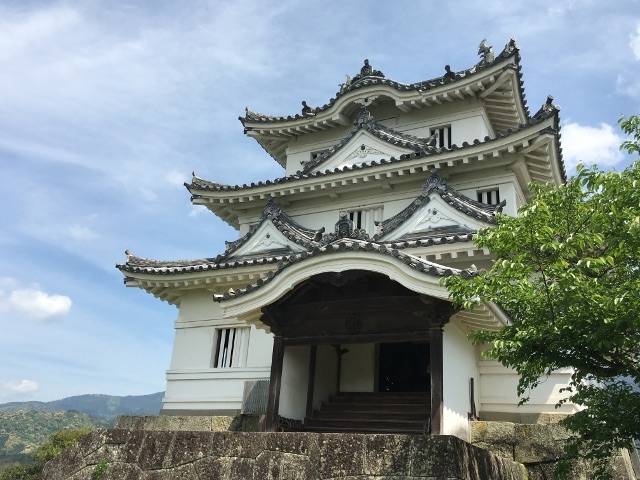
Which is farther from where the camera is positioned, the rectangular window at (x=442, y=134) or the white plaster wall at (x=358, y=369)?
the rectangular window at (x=442, y=134)

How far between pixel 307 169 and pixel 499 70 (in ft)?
21.3

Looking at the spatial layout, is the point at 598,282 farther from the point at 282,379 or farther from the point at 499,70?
the point at 499,70

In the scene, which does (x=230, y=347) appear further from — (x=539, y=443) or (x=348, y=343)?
(x=539, y=443)

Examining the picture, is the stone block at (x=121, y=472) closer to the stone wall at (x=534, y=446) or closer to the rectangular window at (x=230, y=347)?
the stone wall at (x=534, y=446)

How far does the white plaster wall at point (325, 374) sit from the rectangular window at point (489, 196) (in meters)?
5.94

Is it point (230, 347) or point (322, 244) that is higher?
point (322, 244)

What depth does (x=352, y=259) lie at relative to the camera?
939 cm

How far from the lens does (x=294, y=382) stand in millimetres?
11039

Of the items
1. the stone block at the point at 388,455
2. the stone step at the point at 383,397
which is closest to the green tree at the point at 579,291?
the stone block at the point at 388,455

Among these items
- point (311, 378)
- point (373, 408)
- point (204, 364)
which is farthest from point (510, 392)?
point (204, 364)

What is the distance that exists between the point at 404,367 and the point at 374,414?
7.40ft

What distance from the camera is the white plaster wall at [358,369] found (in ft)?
41.0

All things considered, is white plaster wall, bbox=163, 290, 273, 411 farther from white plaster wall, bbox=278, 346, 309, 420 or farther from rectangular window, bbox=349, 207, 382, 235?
rectangular window, bbox=349, 207, 382, 235

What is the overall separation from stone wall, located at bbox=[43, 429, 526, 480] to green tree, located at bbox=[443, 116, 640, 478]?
1.32 m
